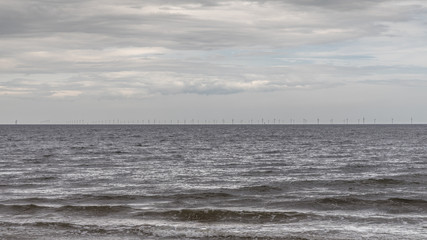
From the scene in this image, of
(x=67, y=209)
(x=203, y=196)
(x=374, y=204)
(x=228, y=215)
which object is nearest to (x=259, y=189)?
(x=203, y=196)

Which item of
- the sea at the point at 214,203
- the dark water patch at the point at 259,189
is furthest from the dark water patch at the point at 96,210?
the dark water patch at the point at 259,189

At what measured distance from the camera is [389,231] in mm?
19156

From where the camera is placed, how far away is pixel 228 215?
2267 centimetres

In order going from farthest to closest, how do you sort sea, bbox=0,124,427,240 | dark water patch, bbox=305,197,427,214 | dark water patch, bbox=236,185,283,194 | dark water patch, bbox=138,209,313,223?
dark water patch, bbox=236,185,283,194
dark water patch, bbox=305,197,427,214
dark water patch, bbox=138,209,313,223
sea, bbox=0,124,427,240

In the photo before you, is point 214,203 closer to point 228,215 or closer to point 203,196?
point 203,196

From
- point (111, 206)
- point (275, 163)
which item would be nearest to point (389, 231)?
point (111, 206)

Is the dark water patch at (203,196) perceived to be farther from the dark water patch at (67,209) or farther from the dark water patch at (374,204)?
the dark water patch at (374,204)

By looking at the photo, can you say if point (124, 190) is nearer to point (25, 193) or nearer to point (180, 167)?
point (25, 193)

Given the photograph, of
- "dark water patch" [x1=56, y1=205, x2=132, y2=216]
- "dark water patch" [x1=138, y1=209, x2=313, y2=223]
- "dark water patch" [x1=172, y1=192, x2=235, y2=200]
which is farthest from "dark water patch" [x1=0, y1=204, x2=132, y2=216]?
"dark water patch" [x1=172, y1=192, x2=235, y2=200]

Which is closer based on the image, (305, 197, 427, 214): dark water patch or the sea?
the sea

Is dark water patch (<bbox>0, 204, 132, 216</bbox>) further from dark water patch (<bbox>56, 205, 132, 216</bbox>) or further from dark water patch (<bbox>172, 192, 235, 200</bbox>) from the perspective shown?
dark water patch (<bbox>172, 192, 235, 200</bbox>)

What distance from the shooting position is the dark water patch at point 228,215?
71.3 feet

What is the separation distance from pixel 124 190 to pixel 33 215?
8.13 metres

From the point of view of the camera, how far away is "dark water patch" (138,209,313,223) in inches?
856
